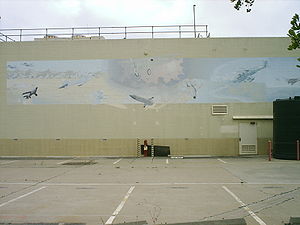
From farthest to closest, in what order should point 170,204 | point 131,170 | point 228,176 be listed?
point 131,170 → point 228,176 → point 170,204

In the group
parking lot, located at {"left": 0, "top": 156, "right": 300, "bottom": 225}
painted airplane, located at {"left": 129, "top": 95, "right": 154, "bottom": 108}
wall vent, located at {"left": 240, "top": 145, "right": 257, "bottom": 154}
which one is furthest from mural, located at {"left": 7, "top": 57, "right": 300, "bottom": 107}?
parking lot, located at {"left": 0, "top": 156, "right": 300, "bottom": 225}

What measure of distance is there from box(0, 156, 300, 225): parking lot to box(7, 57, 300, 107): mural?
27.4 feet

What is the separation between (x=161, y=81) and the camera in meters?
22.6

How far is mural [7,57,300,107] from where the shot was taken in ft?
73.7

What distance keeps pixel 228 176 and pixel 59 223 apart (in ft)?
27.5

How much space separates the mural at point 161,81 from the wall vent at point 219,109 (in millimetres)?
432

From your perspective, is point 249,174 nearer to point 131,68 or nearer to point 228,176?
point 228,176

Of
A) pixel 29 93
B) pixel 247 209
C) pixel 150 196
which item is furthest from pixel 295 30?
pixel 29 93

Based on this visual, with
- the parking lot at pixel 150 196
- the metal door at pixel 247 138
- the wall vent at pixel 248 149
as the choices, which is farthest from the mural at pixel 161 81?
the parking lot at pixel 150 196

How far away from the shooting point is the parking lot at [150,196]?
7.36 meters

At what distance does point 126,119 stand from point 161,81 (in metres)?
3.63

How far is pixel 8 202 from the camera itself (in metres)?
8.92

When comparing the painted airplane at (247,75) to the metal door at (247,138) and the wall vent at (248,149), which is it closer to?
the metal door at (247,138)

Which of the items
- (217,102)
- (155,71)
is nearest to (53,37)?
(155,71)
